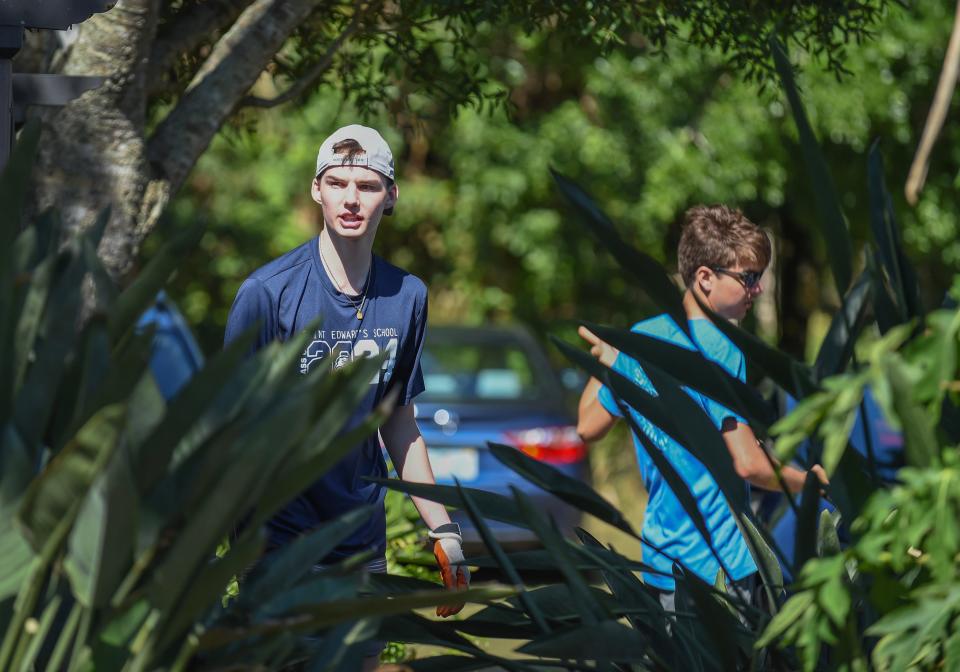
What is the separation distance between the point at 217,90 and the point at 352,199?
1598mm

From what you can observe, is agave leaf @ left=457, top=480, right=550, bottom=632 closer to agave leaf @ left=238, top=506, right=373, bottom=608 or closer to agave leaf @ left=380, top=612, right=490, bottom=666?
agave leaf @ left=380, top=612, right=490, bottom=666

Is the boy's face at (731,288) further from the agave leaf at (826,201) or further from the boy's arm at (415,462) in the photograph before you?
the agave leaf at (826,201)

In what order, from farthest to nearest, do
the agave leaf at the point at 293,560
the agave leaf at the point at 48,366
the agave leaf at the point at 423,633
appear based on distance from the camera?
the agave leaf at the point at 423,633
the agave leaf at the point at 293,560
the agave leaf at the point at 48,366

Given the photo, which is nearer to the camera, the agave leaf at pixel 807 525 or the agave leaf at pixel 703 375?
the agave leaf at pixel 807 525

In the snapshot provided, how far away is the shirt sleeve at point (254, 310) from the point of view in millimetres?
3938

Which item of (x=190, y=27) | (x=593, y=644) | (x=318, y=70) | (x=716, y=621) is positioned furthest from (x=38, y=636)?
(x=318, y=70)

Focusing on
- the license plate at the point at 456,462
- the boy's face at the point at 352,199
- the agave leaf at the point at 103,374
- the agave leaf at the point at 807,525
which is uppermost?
the boy's face at the point at 352,199

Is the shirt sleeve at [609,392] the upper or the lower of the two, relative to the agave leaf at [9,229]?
lower

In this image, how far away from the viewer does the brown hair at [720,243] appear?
470 cm

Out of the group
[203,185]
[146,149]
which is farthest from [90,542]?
[203,185]

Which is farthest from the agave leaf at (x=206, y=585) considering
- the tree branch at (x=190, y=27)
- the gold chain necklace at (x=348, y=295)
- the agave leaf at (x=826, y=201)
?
the tree branch at (x=190, y=27)

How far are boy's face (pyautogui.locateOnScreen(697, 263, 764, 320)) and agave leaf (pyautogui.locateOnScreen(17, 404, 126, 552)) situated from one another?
110 inches

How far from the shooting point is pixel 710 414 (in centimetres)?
447

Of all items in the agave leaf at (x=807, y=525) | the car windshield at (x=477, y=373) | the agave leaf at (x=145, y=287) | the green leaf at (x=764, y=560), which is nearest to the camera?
the agave leaf at (x=145, y=287)
